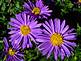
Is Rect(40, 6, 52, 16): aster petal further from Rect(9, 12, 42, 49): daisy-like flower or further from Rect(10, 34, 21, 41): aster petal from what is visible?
Rect(10, 34, 21, 41): aster petal

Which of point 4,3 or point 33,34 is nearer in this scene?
point 33,34

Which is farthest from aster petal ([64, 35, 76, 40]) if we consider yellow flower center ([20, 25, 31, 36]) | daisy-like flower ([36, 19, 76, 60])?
yellow flower center ([20, 25, 31, 36])

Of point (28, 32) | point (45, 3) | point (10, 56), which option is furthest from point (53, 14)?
point (10, 56)

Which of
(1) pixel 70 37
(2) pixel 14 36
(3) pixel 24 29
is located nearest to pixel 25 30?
(3) pixel 24 29

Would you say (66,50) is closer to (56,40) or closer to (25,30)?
(56,40)

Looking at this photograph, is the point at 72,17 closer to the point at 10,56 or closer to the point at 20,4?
the point at 20,4

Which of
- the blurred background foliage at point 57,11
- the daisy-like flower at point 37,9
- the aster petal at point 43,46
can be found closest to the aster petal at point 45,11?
the daisy-like flower at point 37,9
